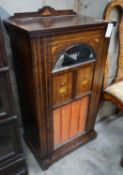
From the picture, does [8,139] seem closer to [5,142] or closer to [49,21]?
[5,142]

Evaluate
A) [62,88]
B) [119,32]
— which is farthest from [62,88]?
[119,32]

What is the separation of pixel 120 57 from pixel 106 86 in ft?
0.93

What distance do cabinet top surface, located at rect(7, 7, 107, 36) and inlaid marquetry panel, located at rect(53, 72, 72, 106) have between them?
0.30m

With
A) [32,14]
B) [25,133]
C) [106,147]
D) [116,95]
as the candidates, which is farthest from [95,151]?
[32,14]

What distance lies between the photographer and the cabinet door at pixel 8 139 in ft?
3.32

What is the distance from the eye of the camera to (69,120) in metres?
1.36

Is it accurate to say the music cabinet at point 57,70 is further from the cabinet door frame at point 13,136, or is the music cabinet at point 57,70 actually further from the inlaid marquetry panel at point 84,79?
the cabinet door frame at point 13,136

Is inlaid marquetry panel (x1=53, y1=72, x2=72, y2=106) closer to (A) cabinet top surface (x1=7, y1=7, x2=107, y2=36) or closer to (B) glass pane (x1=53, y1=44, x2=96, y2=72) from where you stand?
(B) glass pane (x1=53, y1=44, x2=96, y2=72)

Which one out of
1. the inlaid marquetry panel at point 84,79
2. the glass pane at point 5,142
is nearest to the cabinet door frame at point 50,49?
the inlaid marquetry panel at point 84,79

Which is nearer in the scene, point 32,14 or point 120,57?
point 32,14

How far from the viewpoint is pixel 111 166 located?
1.43 meters

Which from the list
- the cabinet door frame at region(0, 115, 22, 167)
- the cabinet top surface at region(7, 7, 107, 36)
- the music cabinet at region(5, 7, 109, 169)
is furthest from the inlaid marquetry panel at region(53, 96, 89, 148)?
the cabinet top surface at region(7, 7, 107, 36)

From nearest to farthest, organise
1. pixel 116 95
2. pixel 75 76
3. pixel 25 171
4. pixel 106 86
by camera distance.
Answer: pixel 75 76 → pixel 25 171 → pixel 116 95 → pixel 106 86

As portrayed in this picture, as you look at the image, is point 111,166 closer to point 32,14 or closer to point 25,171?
point 25,171
